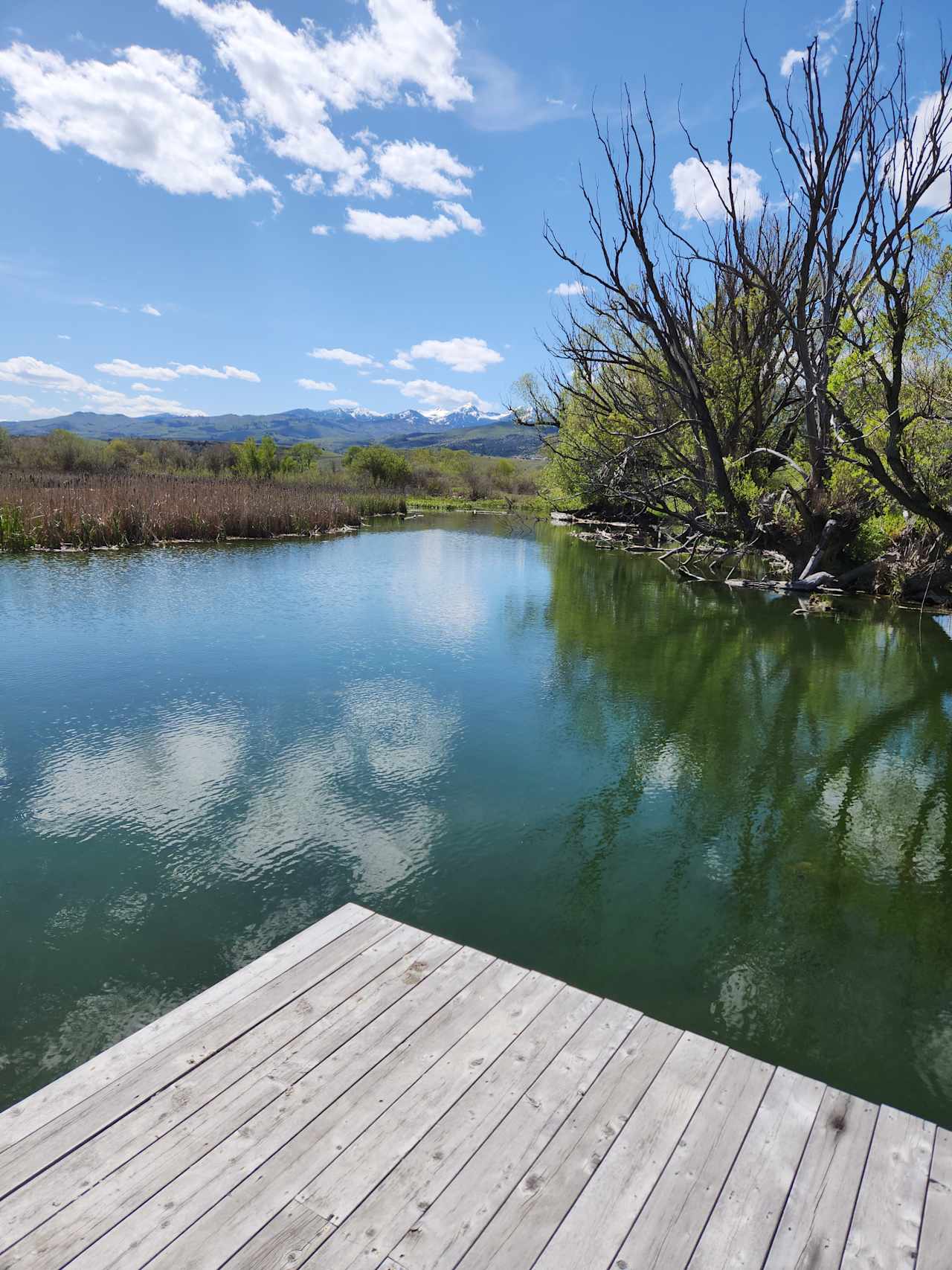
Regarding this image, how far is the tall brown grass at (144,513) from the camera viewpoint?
61.1ft

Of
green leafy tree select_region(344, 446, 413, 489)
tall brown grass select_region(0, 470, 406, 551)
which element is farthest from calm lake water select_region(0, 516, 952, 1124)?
green leafy tree select_region(344, 446, 413, 489)

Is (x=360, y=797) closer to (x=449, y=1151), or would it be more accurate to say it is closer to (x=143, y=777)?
(x=143, y=777)

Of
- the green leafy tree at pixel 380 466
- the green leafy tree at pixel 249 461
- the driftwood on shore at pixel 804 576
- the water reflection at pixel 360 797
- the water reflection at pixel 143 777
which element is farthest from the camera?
the green leafy tree at pixel 380 466

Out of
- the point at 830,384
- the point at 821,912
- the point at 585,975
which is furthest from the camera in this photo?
the point at 830,384

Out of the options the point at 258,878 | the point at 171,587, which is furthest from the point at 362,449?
the point at 258,878

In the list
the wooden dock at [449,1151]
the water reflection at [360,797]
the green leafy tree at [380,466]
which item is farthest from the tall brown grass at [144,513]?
the wooden dock at [449,1151]

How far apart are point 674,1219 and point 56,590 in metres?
14.0

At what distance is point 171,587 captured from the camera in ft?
46.5

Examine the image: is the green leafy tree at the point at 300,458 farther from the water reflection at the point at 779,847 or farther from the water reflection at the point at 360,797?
the water reflection at the point at 360,797

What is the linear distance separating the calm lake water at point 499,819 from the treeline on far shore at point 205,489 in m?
8.62

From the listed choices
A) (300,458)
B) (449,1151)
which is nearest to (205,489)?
(449,1151)

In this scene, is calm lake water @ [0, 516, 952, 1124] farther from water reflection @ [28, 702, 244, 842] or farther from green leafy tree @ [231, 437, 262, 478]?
green leafy tree @ [231, 437, 262, 478]

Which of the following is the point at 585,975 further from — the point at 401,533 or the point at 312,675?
the point at 401,533

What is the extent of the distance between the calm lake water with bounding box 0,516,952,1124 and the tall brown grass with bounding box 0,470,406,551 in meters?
8.28
